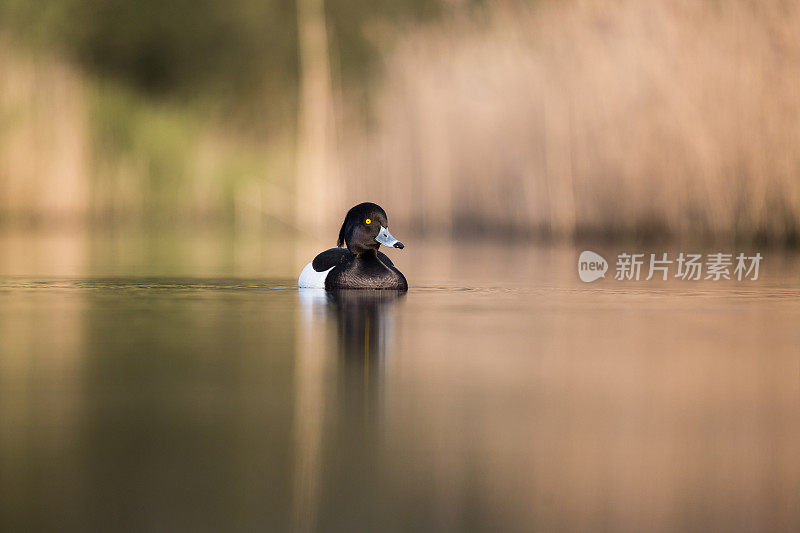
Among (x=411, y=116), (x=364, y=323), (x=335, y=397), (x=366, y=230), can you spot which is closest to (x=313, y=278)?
(x=366, y=230)

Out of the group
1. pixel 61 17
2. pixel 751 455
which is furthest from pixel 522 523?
pixel 61 17

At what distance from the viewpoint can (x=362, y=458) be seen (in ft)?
7.19

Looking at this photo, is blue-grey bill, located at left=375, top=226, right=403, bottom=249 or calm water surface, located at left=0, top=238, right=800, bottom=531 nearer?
calm water surface, located at left=0, top=238, right=800, bottom=531

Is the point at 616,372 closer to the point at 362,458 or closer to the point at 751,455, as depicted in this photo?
the point at 751,455

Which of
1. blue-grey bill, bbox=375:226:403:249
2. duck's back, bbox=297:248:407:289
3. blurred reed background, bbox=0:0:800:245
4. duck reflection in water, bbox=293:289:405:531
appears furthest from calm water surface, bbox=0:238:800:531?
blurred reed background, bbox=0:0:800:245

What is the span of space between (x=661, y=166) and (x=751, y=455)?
7078mm

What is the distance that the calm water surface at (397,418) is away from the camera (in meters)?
1.88

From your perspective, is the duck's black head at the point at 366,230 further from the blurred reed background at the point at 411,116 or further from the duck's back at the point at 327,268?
the blurred reed background at the point at 411,116

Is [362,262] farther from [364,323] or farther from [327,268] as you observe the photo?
[364,323]

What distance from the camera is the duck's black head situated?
19.7ft

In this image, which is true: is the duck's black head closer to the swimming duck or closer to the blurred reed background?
the swimming duck

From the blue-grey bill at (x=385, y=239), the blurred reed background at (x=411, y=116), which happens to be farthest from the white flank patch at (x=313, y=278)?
the blurred reed background at (x=411, y=116)

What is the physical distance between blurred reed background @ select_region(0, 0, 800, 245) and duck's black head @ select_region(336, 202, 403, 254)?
362cm

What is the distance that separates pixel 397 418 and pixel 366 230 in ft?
11.4
